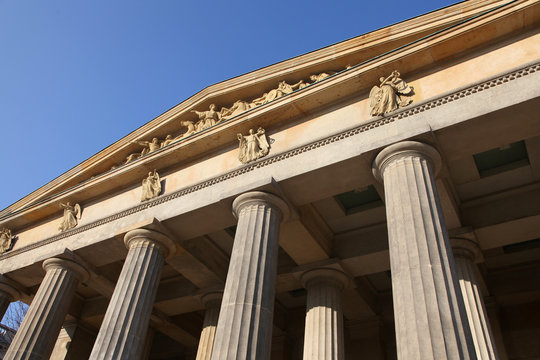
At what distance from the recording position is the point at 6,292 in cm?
2697

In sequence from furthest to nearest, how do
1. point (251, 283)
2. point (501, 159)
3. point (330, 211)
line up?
point (330, 211) < point (501, 159) < point (251, 283)

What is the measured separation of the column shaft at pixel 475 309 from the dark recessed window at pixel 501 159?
3.96m

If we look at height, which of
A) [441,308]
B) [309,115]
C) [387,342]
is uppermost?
[309,115]

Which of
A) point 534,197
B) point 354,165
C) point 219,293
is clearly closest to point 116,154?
point 219,293

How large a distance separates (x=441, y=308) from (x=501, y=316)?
46.5 ft

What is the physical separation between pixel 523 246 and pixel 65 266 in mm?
23938

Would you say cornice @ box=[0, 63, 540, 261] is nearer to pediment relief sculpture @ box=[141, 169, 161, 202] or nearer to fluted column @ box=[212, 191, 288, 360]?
pediment relief sculpture @ box=[141, 169, 161, 202]

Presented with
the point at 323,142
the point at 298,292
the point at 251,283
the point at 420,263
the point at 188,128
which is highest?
the point at 188,128

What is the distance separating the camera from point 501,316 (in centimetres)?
2423

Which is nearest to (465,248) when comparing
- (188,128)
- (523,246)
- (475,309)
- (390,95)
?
(475,309)

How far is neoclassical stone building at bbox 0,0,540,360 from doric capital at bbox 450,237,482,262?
2.5 inches

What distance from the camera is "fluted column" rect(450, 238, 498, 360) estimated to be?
17.4m

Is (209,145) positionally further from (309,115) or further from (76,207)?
(76,207)

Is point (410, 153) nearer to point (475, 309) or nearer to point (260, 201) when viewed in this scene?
point (260, 201)
